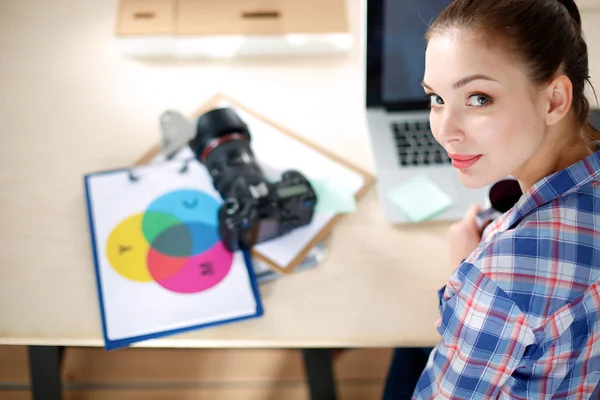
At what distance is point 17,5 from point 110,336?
2.77 feet

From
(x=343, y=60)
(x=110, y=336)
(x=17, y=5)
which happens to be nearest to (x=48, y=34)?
(x=17, y=5)

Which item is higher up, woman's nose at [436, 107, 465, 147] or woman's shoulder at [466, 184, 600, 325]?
woman's nose at [436, 107, 465, 147]

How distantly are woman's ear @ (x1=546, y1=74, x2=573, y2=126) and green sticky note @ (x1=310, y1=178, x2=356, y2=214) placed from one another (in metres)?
0.44

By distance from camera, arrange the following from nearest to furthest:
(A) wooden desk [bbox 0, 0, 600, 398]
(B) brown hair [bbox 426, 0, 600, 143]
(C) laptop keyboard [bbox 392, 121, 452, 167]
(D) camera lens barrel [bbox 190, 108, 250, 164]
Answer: (B) brown hair [bbox 426, 0, 600, 143] → (A) wooden desk [bbox 0, 0, 600, 398] → (D) camera lens barrel [bbox 190, 108, 250, 164] → (C) laptop keyboard [bbox 392, 121, 452, 167]

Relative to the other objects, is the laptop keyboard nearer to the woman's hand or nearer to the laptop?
the laptop

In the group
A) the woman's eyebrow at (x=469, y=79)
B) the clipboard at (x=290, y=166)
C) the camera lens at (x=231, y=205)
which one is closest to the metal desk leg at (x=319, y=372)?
the clipboard at (x=290, y=166)

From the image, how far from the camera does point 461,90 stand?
71cm

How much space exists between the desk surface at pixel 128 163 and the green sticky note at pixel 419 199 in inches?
1.0

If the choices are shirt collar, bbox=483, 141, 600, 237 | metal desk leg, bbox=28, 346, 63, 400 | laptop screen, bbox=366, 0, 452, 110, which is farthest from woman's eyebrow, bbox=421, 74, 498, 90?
metal desk leg, bbox=28, 346, 63, 400

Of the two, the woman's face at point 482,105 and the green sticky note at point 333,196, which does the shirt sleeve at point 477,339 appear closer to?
the woman's face at point 482,105

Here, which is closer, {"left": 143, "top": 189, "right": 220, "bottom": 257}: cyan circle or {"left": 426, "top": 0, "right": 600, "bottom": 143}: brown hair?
{"left": 426, "top": 0, "right": 600, "bottom": 143}: brown hair

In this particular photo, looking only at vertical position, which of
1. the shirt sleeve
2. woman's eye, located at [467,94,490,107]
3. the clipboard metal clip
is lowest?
the shirt sleeve

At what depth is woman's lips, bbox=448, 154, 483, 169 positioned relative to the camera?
77cm

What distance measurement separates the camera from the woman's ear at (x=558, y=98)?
0.70 metres
